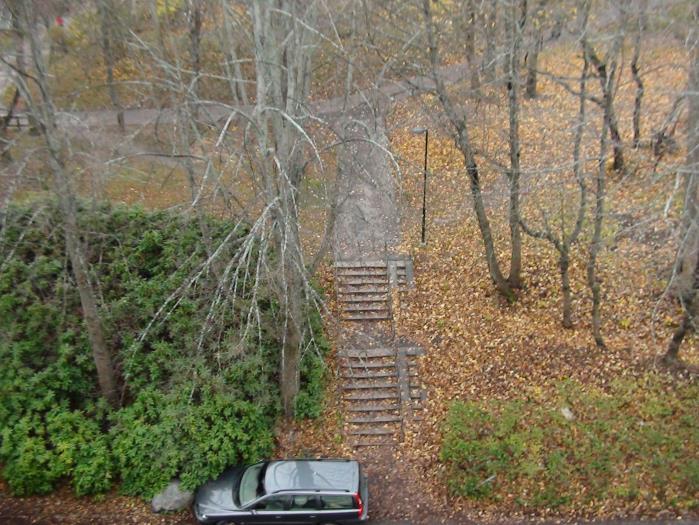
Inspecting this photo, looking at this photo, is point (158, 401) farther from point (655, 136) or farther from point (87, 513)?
point (655, 136)

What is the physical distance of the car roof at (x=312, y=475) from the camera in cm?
1156

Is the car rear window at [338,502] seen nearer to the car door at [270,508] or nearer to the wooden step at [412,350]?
the car door at [270,508]

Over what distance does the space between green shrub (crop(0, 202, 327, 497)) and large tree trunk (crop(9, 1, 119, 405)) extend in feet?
1.41

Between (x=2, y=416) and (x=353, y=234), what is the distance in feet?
31.6

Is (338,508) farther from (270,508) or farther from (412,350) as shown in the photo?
(412,350)

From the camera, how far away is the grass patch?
11975 mm

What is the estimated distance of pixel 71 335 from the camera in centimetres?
1288

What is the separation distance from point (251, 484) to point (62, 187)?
646 cm

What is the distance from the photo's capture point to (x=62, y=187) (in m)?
10.4

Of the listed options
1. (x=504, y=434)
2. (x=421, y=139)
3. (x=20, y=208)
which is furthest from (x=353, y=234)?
(x=20, y=208)

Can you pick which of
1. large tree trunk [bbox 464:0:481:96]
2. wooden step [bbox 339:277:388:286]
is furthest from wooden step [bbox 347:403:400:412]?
large tree trunk [bbox 464:0:481:96]

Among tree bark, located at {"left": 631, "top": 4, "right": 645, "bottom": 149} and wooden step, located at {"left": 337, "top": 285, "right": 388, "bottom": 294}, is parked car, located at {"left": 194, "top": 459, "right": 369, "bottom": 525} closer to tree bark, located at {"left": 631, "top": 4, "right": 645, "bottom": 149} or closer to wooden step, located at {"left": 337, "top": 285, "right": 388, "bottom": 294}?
wooden step, located at {"left": 337, "top": 285, "right": 388, "bottom": 294}

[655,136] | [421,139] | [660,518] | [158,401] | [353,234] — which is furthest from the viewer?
[421,139]

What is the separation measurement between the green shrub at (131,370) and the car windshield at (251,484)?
1.15 ft
